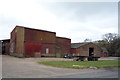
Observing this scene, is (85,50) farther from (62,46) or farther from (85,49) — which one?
(62,46)

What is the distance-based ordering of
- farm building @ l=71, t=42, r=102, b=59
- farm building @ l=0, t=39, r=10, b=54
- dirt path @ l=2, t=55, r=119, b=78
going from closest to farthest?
dirt path @ l=2, t=55, r=119, b=78, farm building @ l=71, t=42, r=102, b=59, farm building @ l=0, t=39, r=10, b=54

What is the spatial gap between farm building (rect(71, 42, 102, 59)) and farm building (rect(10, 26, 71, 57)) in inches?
374

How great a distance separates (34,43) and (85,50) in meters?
23.5

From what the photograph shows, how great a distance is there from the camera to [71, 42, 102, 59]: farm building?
5819 cm

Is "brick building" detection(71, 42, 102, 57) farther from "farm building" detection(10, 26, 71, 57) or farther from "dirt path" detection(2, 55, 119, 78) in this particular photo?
"dirt path" detection(2, 55, 119, 78)

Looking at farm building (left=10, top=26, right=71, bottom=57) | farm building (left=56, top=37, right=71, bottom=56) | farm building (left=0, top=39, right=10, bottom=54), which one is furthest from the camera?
farm building (left=0, top=39, right=10, bottom=54)

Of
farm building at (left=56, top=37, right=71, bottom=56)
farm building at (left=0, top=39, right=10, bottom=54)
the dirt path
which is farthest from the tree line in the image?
the dirt path

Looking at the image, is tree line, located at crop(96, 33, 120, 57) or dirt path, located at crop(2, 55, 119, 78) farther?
tree line, located at crop(96, 33, 120, 57)

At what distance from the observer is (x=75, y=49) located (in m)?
58.2

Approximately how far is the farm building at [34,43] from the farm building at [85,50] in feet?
31.2

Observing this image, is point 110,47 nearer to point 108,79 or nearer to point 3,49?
point 3,49

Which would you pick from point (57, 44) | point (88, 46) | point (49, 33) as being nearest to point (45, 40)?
point (49, 33)

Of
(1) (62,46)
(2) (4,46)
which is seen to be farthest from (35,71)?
(2) (4,46)

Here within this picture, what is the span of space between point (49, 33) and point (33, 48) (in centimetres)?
714
